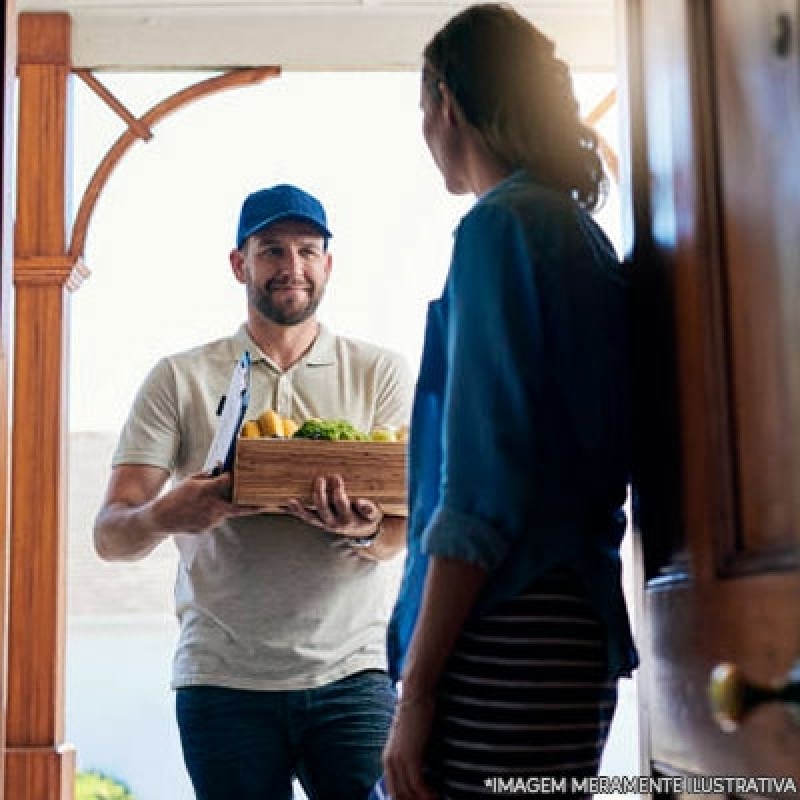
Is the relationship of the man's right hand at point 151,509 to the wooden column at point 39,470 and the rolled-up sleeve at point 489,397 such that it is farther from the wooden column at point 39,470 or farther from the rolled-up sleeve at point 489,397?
the wooden column at point 39,470

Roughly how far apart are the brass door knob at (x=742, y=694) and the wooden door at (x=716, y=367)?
28 millimetres

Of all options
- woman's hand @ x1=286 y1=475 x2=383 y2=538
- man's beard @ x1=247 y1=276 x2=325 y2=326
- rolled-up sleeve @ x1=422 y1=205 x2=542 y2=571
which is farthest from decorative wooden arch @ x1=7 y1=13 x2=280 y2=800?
rolled-up sleeve @ x1=422 y1=205 x2=542 y2=571

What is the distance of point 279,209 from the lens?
2.43 metres

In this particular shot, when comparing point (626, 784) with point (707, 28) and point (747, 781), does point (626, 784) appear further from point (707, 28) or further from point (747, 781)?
point (707, 28)

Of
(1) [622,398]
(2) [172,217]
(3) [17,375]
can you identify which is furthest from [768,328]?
(2) [172,217]

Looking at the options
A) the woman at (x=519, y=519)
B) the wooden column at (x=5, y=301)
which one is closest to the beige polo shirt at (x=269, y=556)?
the wooden column at (x=5, y=301)

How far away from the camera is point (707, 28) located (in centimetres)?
120

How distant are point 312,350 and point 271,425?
21cm

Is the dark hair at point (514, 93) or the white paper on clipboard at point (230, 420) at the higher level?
the dark hair at point (514, 93)

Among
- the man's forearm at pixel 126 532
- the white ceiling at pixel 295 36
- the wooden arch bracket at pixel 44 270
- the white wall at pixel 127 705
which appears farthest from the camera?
the white wall at pixel 127 705

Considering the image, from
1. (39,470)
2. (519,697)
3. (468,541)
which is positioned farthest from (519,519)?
(39,470)

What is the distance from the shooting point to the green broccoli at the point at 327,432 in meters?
2.24

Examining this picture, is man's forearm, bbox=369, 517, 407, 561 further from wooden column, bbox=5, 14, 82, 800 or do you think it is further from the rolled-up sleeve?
wooden column, bbox=5, 14, 82, 800

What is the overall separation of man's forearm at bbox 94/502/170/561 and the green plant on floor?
12.5 ft
